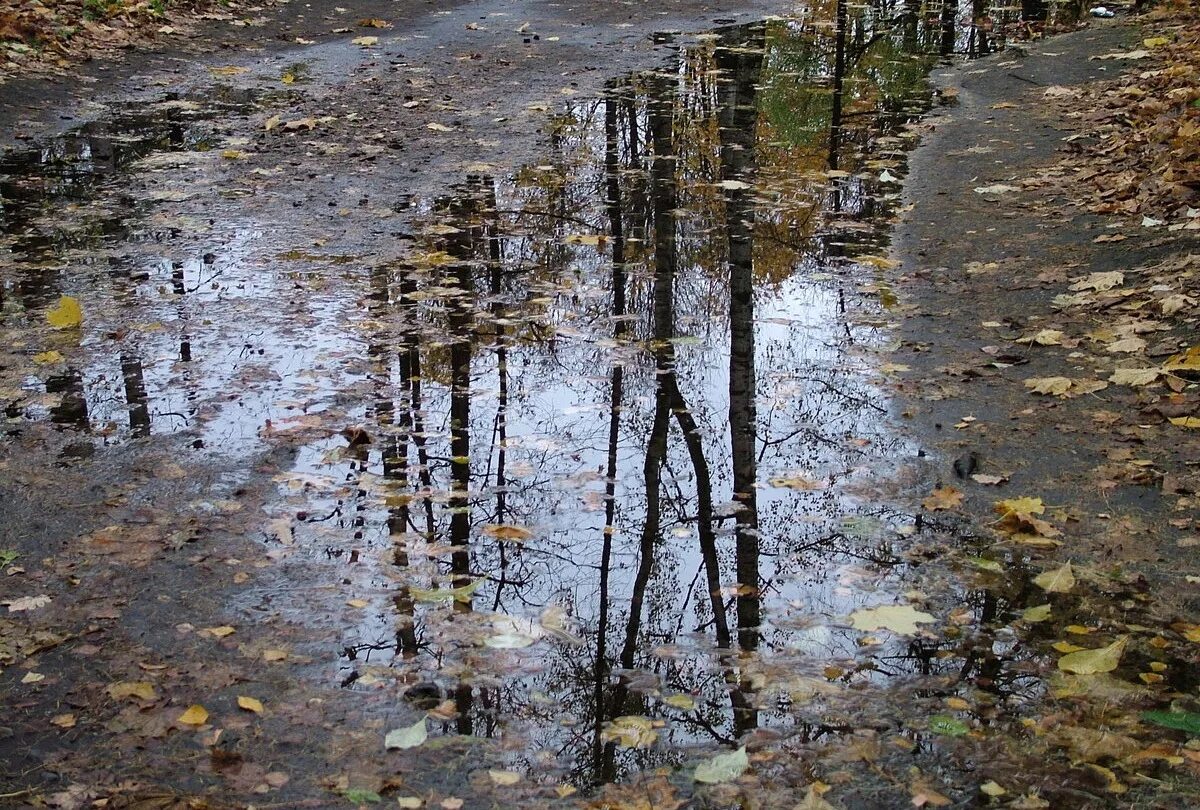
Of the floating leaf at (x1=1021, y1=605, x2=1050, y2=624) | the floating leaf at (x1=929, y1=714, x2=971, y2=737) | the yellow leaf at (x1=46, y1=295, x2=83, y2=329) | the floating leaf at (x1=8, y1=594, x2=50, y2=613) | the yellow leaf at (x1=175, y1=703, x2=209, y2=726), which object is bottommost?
the floating leaf at (x1=929, y1=714, x2=971, y2=737)

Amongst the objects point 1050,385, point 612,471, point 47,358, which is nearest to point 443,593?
point 612,471

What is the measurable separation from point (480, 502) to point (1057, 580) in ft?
6.39

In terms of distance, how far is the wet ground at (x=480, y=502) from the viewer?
2711mm

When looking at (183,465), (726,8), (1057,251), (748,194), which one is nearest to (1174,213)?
(1057,251)

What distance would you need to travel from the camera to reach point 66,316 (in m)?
5.21

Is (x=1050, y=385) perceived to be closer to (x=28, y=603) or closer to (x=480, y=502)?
(x=480, y=502)

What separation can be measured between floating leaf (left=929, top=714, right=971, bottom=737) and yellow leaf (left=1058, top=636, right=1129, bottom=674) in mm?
410

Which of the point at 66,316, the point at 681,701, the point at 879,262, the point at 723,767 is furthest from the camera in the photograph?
the point at 879,262

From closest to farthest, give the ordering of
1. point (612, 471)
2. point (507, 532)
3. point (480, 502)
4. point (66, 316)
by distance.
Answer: point (507, 532) → point (480, 502) → point (612, 471) → point (66, 316)

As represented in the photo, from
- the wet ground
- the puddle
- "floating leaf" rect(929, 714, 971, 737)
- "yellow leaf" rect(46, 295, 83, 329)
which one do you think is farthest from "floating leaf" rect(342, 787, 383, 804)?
"yellow leaf" rect(46, 295, 83, 329)

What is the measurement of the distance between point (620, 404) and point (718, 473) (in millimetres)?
703

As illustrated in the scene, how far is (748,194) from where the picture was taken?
24.9 feet

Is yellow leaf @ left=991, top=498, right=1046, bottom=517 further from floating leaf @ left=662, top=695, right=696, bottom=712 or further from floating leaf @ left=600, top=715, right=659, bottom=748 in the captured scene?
floating leaf @ left=600, top=715, right=659, bottom=748

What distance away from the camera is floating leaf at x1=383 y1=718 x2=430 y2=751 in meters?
2.70
